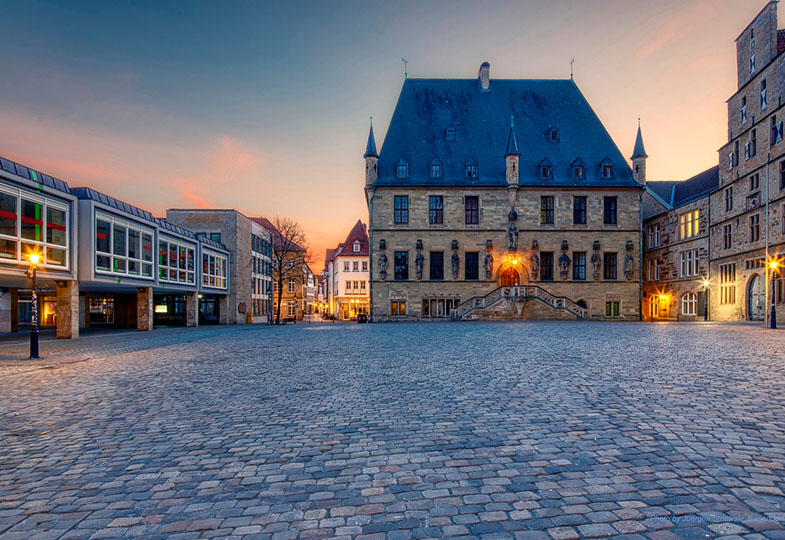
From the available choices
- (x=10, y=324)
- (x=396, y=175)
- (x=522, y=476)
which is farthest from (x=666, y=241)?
(x=10, y=324)

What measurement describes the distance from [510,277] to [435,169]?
11.0 meters

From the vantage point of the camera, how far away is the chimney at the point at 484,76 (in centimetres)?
4284

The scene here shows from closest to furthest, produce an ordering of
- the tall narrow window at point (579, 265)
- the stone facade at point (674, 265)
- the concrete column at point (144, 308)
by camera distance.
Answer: the concrete column at point (144, 308) → the stone facade at point (674, 265) → the tall narrow window at point (579, 265)

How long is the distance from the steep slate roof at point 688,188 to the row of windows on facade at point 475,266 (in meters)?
7.76

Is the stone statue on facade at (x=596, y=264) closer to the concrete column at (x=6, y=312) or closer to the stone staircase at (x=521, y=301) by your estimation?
the stone staircase at (x=521, y=301)

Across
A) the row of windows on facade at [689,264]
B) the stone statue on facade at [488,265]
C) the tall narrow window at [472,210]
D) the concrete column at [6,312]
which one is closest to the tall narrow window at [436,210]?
the tall narrow window at [472,210]

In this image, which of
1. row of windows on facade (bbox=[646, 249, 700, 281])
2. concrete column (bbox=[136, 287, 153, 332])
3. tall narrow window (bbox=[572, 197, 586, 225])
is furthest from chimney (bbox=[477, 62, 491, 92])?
concrete column (bbox=[136, 287, 153, 332])

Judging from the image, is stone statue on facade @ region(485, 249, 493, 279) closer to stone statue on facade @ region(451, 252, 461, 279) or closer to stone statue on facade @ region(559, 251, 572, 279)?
stone statue on facade @ region(451, 252, 461, 279)

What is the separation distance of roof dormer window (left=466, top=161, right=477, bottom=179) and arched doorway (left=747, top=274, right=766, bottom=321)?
20.7 meters

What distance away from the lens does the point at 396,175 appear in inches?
1531

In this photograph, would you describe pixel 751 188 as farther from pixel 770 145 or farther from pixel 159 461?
pixel 159 461

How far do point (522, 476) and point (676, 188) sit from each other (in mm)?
49666

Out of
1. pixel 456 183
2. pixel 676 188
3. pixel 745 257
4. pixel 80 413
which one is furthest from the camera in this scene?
pixel 676 188

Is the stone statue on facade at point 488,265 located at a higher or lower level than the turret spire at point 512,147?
lower
